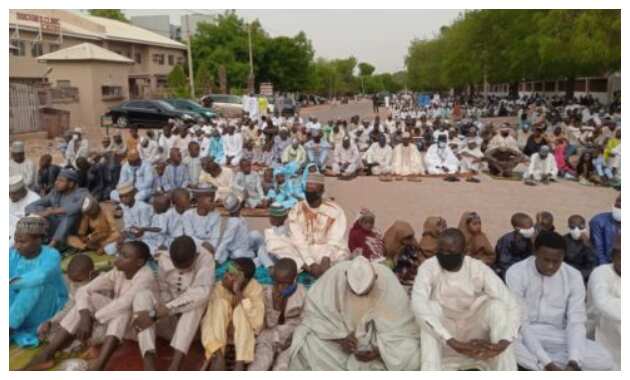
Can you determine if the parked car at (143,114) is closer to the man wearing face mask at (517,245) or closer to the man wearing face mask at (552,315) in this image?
the man wearing face mask at (517,245)

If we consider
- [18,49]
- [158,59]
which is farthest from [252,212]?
[158,59]

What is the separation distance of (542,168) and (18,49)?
71.9 feet

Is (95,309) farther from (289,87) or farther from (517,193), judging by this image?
(289,87)

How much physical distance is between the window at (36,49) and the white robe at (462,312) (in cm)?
2611

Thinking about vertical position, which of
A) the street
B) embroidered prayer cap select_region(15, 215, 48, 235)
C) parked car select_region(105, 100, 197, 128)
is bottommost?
the street

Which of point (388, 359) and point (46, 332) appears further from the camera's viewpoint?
point (46, 332)

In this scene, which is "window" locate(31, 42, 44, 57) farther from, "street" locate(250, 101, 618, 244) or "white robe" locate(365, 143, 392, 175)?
"street" locate(250, 101, 618, 244)

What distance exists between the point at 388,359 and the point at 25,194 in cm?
517

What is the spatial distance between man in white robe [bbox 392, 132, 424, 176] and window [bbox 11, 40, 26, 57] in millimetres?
18115

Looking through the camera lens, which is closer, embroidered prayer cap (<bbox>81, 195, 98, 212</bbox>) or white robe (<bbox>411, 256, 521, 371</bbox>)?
white robe (<bbox>411, 256, 521, 371</bbox>)

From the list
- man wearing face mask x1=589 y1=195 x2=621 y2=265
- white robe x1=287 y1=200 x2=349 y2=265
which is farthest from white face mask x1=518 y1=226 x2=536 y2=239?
white robe x1=287 y1=200 x2=349 y2=265

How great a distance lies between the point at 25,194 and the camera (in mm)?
6871

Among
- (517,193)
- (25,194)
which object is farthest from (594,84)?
Answer: (25,194)

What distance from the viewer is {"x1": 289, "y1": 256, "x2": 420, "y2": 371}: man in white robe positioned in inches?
148
